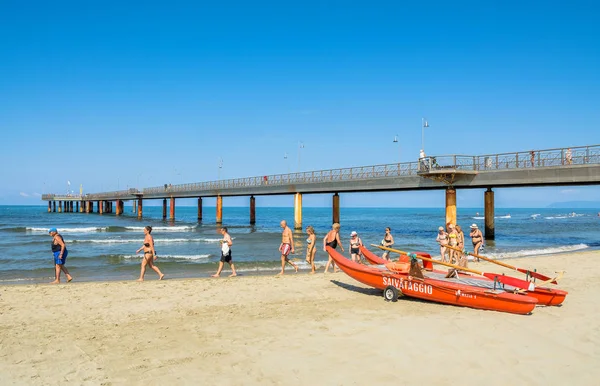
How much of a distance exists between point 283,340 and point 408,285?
12.1 ft

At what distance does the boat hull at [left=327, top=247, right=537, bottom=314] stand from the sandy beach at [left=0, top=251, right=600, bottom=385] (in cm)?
21

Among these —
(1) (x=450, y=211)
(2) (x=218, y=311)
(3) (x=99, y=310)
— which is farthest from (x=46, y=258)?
(1) (x=450, y=211)

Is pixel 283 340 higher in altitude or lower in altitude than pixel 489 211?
lower

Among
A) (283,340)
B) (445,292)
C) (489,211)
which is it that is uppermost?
(489,211)

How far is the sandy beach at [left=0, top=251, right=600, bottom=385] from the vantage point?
5.48 m

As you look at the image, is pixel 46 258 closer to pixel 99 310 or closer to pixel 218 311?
pixel 99 310

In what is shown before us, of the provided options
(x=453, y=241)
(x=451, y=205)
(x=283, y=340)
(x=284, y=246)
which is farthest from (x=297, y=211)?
(x=283, y=340)

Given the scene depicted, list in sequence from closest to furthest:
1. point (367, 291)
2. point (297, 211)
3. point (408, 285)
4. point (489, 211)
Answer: point (408, 285) → point (367, 291) → point (489, 211) → point (297, 211)

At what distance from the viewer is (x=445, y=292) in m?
8.92

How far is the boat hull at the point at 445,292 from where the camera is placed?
8266 mm

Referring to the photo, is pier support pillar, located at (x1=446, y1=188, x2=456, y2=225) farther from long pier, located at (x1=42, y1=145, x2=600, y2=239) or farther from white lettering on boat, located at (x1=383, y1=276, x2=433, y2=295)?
white lettering on boat, located at (x1=383, y1=276, x2=433, y2=295)

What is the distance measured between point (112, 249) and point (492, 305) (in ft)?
69.5

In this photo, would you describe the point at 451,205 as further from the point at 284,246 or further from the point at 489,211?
the point at 284,246

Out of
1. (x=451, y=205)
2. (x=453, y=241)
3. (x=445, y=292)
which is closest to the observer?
(x=445, y=292)
